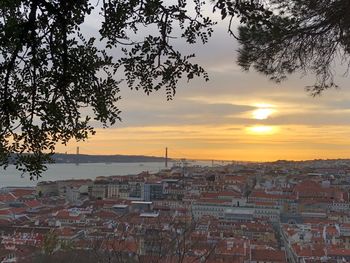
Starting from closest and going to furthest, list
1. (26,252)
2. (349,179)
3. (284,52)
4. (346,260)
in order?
(284,52)
(26,252)
(346,260)
(349,179)

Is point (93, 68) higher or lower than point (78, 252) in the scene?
higher

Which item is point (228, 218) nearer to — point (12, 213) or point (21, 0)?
point (12, 213)

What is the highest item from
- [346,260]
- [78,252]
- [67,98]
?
[67,98]

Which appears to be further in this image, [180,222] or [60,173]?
[60,173]

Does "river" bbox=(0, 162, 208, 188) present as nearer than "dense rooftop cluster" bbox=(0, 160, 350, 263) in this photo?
No

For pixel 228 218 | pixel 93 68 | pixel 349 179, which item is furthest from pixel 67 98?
pixel 349 179

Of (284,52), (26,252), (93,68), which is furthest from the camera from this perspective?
(26,252)

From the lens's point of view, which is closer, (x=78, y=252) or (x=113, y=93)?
(x=113, y=93)

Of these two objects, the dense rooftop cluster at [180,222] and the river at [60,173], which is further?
the river at [60,173]
